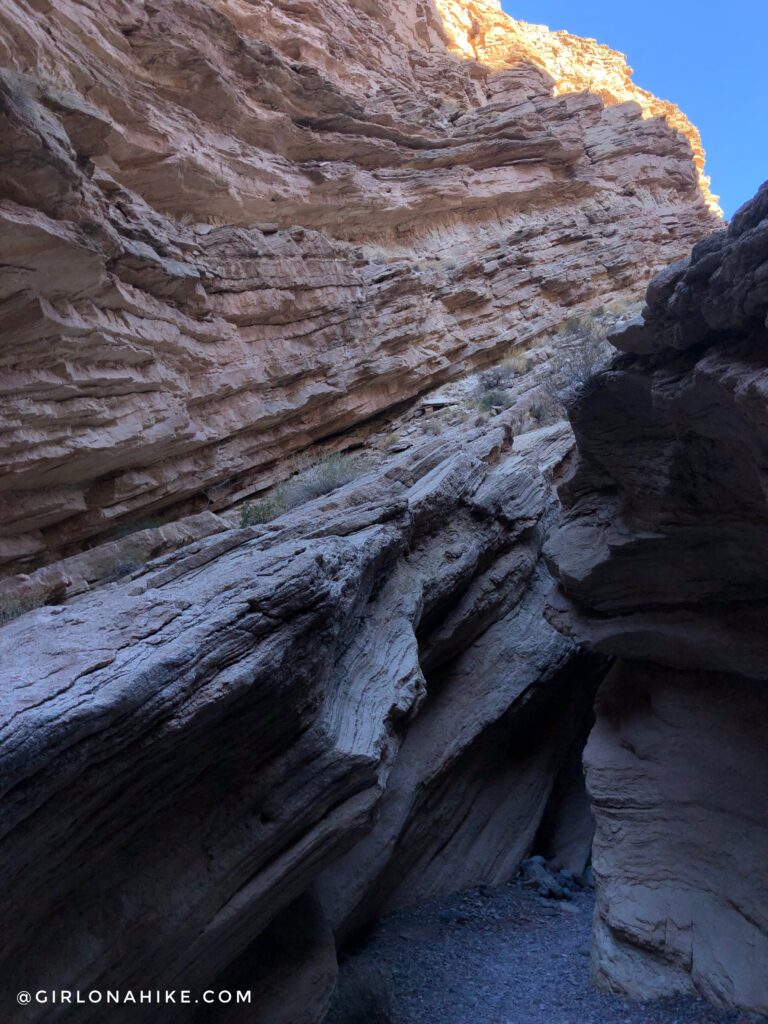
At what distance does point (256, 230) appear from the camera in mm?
16188

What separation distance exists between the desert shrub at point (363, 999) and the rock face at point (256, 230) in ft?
26.6

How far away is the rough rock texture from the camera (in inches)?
177

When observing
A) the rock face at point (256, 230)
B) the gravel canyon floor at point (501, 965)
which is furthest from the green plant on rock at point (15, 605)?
the gravel canyon floor at point (501, 965)

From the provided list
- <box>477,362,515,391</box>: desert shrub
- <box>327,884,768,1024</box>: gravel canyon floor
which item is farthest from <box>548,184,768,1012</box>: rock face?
<box>477,362,515,391</box>: desert shrub

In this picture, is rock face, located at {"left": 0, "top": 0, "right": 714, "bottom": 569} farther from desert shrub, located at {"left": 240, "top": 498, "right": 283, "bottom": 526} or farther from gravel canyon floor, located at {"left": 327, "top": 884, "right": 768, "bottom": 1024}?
gravel canyon floor, located at {"left": 327, "top": 884, "right": 768, "bottom": 1024}

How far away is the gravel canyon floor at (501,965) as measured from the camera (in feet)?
19.9

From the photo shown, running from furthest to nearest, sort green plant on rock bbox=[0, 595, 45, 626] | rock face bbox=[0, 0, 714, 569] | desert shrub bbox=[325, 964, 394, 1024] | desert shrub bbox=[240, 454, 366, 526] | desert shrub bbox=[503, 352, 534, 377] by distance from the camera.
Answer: desert shrub bbox=[503, 352, 534, 377]
desert shrub bbox=[240, 454, 366, 526]
rock face bbox=[0, 0, 714, 569]
green plant on rock bbox=[0, 595, 45, 626]
desert shrub bbox=[325, 964, 394, 1024]

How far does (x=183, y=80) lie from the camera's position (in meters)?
16.4

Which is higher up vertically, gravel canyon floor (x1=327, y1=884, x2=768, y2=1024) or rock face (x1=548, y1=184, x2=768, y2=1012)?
rock face (x1=548, y1=184, x2=768, y2=1012)

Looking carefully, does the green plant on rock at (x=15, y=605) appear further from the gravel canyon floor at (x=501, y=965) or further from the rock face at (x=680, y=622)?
the rock face at (x=680, y=622)

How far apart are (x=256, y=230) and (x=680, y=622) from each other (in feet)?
41.3

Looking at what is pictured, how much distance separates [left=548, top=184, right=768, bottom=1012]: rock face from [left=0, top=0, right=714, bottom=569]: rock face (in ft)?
24.9

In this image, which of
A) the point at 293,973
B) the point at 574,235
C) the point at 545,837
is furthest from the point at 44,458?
the point at 574,235

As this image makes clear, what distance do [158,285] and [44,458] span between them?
3.73 m
